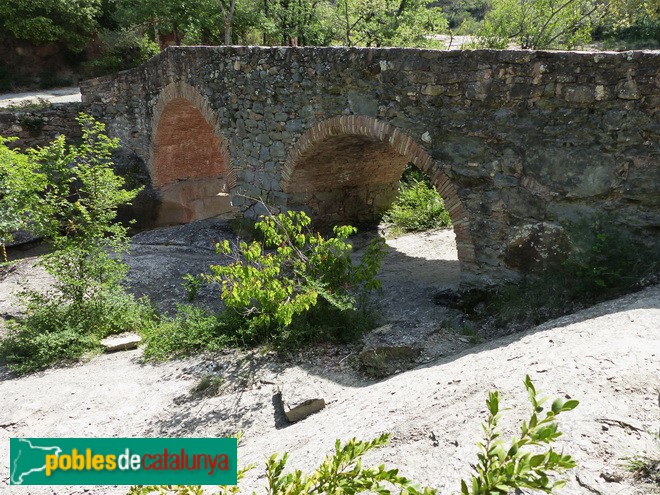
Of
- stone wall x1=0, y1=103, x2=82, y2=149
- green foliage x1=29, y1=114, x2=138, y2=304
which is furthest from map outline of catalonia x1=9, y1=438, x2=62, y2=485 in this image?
stone wall x1=0, y1=103, x2=82, y2=149

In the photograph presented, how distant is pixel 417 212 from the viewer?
9.88 meters

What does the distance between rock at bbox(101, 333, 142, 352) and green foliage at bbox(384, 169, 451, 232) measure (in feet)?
16.8

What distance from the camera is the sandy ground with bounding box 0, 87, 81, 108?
551 inches

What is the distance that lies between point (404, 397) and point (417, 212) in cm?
629

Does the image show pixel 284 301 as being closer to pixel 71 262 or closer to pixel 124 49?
pixel 71 262

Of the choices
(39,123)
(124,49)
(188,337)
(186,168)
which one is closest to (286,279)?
(188,337)

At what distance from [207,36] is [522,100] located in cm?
1178

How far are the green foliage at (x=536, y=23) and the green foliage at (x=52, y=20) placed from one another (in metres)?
11.2

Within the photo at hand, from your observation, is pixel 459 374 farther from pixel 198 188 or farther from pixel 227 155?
pixel 198 188

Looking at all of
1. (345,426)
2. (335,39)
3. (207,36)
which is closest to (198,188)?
(207,36)

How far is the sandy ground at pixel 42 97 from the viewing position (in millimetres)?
14000

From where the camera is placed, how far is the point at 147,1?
14.2 meters

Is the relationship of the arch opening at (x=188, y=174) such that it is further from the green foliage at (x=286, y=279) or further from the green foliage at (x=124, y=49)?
the green foliage at (x=286, y=279)

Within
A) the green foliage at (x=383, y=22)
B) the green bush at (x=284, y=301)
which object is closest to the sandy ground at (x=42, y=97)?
the green foliage at (x=383, y=22)
